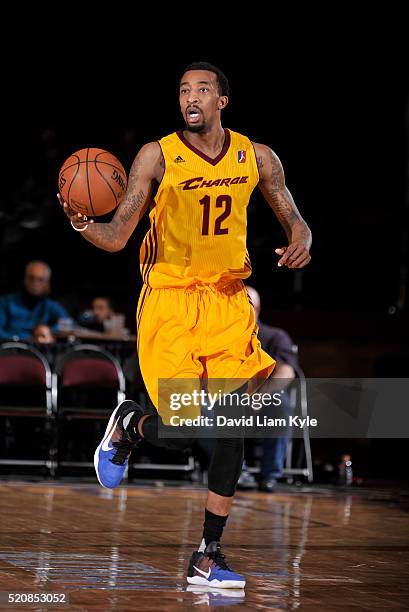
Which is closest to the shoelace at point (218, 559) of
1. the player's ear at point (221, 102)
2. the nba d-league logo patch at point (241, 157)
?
the nba d-league logo patch at point (241, 157)

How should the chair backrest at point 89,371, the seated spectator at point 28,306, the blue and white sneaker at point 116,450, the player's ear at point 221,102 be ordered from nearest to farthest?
the player's ear at point 221,102 → the blue and white sneaker at point 116,450 → the chair backrest at point 89,371 → the seated spectator at point 28,306

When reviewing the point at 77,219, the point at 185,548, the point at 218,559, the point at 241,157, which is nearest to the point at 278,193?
the point at 241,157

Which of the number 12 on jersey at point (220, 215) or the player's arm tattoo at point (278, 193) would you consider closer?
the number 12 on jersey at point (220, 215)

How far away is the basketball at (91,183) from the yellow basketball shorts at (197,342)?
17.0 inches

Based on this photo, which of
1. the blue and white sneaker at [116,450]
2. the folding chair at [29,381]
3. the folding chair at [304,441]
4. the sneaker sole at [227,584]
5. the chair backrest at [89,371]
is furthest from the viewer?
the chair backrest at [89,371]

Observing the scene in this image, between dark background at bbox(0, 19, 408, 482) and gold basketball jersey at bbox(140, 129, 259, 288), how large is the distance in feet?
28.3

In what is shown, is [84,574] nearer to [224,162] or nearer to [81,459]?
[224,162]

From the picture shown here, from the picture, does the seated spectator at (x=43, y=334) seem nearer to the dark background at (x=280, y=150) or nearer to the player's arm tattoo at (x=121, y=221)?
the dark background at (x=280, y=150)

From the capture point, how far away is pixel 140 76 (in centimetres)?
1581

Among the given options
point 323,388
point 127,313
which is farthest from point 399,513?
point 127,313

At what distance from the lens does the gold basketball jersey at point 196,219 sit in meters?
4.89

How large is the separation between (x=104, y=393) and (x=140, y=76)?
6.48 m

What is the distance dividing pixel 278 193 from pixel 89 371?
550cm

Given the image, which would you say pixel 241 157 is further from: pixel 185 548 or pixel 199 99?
pixel 185 548
